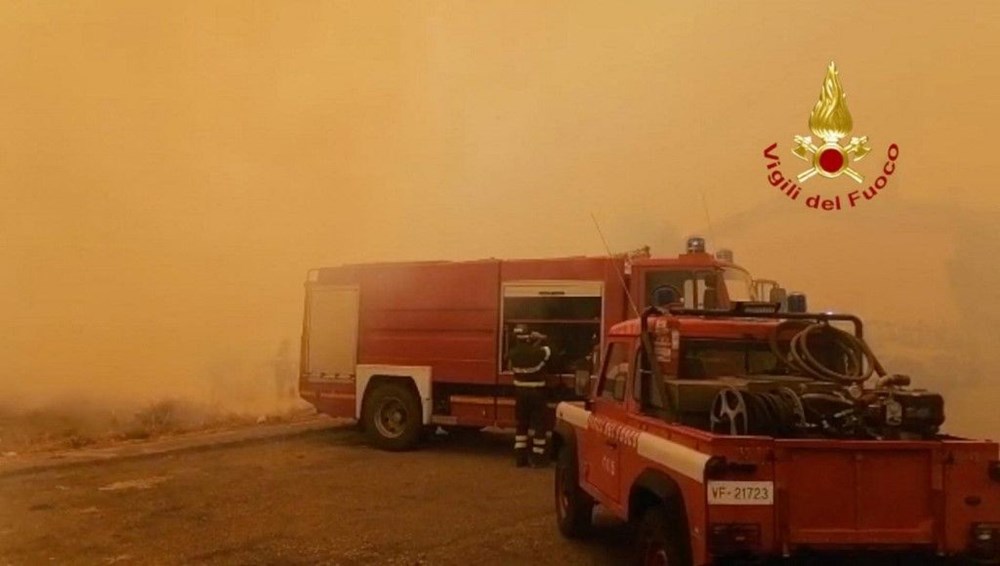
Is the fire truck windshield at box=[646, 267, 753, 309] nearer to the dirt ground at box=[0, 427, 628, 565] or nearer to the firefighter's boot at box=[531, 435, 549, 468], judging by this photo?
the firefighter's boot at box=[531, 435, 549, 468]

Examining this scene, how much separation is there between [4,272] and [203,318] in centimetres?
210

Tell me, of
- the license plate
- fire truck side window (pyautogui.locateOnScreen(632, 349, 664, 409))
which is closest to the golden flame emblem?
fire truck side window (pyautogui.locateOnScreen(632, 349, 664, 409))

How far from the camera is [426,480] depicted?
25.4ft

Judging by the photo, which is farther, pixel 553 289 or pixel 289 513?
pixel 553 289

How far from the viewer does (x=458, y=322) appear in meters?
9.45

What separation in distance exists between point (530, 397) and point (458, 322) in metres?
1.23

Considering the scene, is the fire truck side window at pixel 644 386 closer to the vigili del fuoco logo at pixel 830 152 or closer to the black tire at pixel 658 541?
the black tire at pixel 658 541

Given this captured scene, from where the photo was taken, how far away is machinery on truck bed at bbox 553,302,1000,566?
3340mm

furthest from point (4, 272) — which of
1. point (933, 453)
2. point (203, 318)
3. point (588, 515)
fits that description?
point (933, 453)

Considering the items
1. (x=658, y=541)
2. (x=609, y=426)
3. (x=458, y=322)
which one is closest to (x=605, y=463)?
(x=609, y=426)

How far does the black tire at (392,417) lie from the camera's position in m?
9.55

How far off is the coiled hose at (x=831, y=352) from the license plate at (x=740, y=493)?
3.61ft

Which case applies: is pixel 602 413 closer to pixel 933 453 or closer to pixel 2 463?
pixel 933 453

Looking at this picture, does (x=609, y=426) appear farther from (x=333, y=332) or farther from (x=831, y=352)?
(x=333, y=332)
